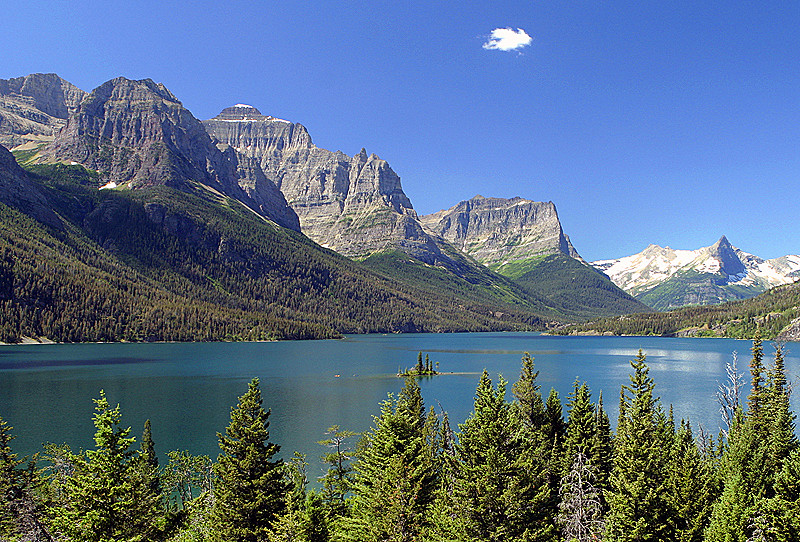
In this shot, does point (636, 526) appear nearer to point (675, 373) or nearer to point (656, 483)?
point (656, 483)

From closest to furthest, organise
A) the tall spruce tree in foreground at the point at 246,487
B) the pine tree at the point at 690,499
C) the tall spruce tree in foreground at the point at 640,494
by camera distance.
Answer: the tall spruce tree in foreground at the point at 640,494
the tall spruce tree in foreground at the point at 246,487
the pine tree at the point at 690,499

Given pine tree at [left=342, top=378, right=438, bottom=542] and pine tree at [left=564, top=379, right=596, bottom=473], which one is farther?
pine tree at [left=564, top=379, right=596, bottom=473]

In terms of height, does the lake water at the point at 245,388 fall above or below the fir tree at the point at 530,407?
below

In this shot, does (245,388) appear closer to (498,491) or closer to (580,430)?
(580,430)

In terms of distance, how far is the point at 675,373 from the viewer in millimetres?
159375

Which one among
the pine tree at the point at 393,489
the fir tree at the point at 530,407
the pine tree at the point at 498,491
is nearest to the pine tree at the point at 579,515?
the pine tree at the point at 498,491

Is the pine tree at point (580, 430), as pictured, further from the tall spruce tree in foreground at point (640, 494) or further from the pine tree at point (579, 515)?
the pine tree at point (579, 515)

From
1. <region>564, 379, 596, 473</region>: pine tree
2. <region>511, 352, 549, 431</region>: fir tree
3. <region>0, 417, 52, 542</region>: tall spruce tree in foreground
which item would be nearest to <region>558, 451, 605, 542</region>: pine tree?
<region>564, 379, 596, 473</region>: pine tree

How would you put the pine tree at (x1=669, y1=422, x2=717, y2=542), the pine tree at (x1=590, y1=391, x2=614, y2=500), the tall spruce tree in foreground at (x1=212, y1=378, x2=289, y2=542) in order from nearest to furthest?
the tall spruce tree in foreground at (x1=212, y1=378, x2=289, y2=542)
the pine tree at (x1=669, y1=422, x2=717, y2=542)
the pine tree at (x1=590, y1=391, x2=614, y2=500)

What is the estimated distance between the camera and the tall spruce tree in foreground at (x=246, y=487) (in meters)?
33.3

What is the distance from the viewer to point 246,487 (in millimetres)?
34156

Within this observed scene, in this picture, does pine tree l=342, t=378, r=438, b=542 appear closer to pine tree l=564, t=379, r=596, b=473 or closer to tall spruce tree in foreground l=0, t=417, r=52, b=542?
pine tree l=564, t=379, r=596, b=473

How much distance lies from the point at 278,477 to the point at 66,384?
119 m

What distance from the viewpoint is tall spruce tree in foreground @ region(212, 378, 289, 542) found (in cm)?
3331
